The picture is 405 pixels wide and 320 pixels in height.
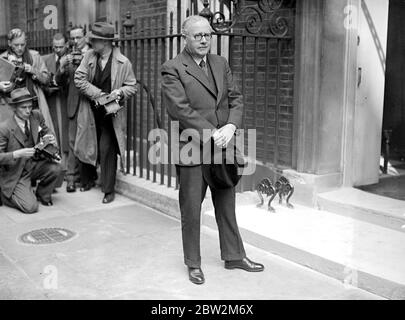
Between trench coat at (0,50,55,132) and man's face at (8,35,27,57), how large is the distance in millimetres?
152

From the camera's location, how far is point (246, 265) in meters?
4.51

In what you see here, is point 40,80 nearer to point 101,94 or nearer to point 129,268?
point 101,94

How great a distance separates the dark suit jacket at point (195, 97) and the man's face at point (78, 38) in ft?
11.6

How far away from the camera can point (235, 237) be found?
4.46 m

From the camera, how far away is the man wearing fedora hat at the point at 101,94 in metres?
6.63

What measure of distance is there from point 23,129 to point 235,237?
130 inches

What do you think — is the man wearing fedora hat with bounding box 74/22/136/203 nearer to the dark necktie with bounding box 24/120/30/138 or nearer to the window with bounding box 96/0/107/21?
the dark necktie with bounding box 24/120/30/138

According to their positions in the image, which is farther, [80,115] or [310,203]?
[80,115]

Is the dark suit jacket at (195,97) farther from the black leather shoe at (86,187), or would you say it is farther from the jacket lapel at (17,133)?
the black leather shoe at (86,187)

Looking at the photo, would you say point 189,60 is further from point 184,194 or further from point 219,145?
point 184,194

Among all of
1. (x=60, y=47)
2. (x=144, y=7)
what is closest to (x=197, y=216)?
(x=60, y=47)

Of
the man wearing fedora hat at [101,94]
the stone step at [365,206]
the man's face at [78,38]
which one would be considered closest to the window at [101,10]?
the man's face at [78,38]

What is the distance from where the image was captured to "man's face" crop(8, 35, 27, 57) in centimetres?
704
